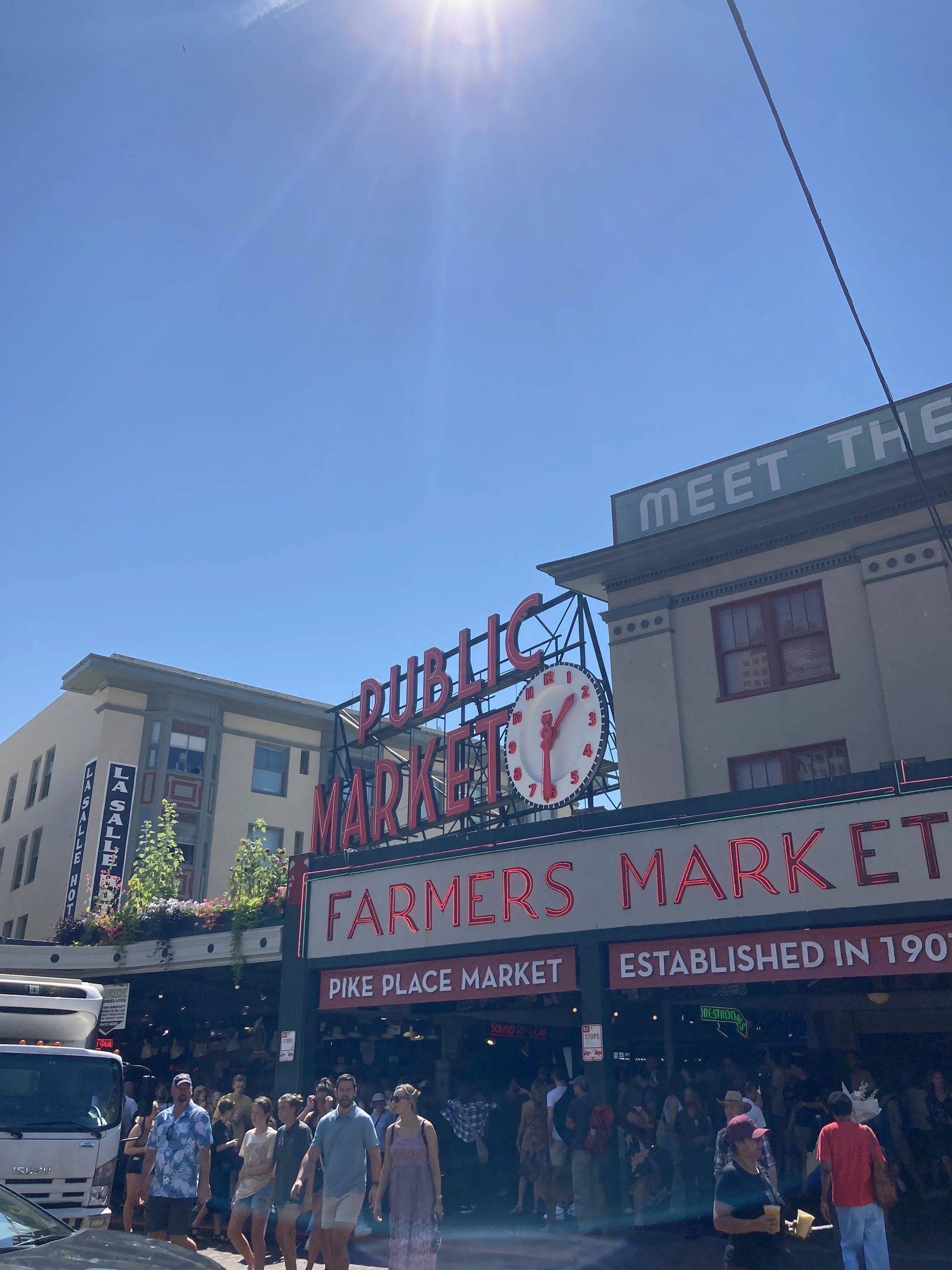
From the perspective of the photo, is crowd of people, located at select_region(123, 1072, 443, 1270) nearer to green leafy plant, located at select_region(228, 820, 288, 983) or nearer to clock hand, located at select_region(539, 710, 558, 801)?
green leafy plant, located at select_region(228, 820, 288, 983)

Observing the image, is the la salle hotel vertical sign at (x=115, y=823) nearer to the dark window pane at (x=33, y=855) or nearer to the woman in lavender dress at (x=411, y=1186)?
the dark window pane at (x=33, y=855)

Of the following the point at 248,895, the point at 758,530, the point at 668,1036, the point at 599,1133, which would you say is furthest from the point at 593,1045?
the point at 758,530

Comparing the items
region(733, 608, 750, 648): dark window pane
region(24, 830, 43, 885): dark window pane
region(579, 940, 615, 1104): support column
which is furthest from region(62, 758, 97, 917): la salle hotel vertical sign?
region(733, 608, 750, 648): dark window pane

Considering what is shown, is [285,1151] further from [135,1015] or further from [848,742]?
[135,1015]

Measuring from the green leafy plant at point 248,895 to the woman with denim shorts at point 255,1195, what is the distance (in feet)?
29.5

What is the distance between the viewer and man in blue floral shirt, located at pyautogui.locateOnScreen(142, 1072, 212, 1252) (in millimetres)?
10680

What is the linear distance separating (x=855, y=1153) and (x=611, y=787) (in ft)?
38.2

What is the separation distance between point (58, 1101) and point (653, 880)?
8.29 m

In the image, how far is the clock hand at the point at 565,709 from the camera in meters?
20.4

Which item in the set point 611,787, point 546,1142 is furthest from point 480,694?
point 546,1142

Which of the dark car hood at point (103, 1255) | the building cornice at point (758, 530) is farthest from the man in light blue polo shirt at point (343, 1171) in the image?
the building cornice at point (758, 530)

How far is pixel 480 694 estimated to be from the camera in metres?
23.6

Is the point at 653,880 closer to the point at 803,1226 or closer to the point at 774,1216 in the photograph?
the point at 803,1226

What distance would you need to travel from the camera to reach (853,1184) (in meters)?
8.66
